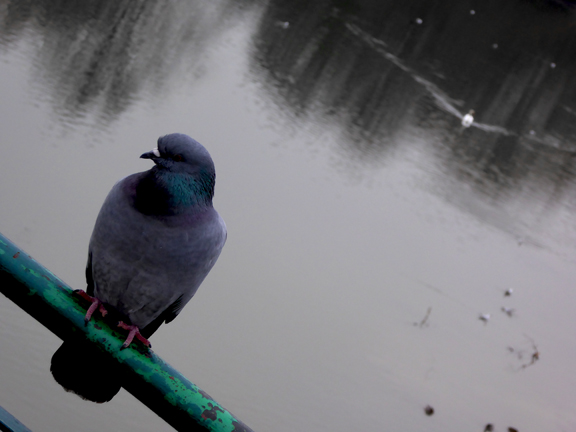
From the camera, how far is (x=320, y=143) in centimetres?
809

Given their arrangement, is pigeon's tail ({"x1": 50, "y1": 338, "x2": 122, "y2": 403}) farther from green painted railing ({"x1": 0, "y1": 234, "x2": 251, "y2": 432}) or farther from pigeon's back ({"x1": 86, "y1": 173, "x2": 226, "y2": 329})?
green painted railing ({"x1": 0, "y1": 234, "x2": 251, "y2": 432})

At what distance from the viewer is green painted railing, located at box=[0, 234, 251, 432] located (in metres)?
0.89

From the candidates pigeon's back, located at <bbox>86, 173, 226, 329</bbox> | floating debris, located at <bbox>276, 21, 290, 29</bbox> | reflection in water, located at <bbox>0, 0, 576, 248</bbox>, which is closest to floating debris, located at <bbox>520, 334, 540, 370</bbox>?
reflection in water, located at <bbox>0, 0, 576, 248</bbox>

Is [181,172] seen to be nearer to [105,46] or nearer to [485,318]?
[485,318]

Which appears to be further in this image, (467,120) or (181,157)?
(467,120)

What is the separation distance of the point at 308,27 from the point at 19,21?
6826 mm

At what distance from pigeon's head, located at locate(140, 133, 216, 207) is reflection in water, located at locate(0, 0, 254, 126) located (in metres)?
4.81

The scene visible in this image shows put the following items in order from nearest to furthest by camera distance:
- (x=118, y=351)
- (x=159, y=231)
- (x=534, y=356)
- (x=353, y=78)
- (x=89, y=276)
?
1. (x=118, y=351)
2. (x=159, y=231)
3. (x=89, y=276)
4. (x=534, y=356)
5. (x=353, y=78)

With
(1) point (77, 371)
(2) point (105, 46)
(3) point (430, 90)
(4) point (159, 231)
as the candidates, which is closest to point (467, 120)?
(3) point (430, 90)

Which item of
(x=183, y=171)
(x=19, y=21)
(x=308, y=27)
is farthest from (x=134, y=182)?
(x=308, y=27)

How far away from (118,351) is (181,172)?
36.4 inches

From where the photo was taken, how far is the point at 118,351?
925mm

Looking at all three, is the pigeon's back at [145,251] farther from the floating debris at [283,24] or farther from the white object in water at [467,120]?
the floating debris at [283,24]

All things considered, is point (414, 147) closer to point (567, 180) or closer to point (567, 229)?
point (567, 229)
